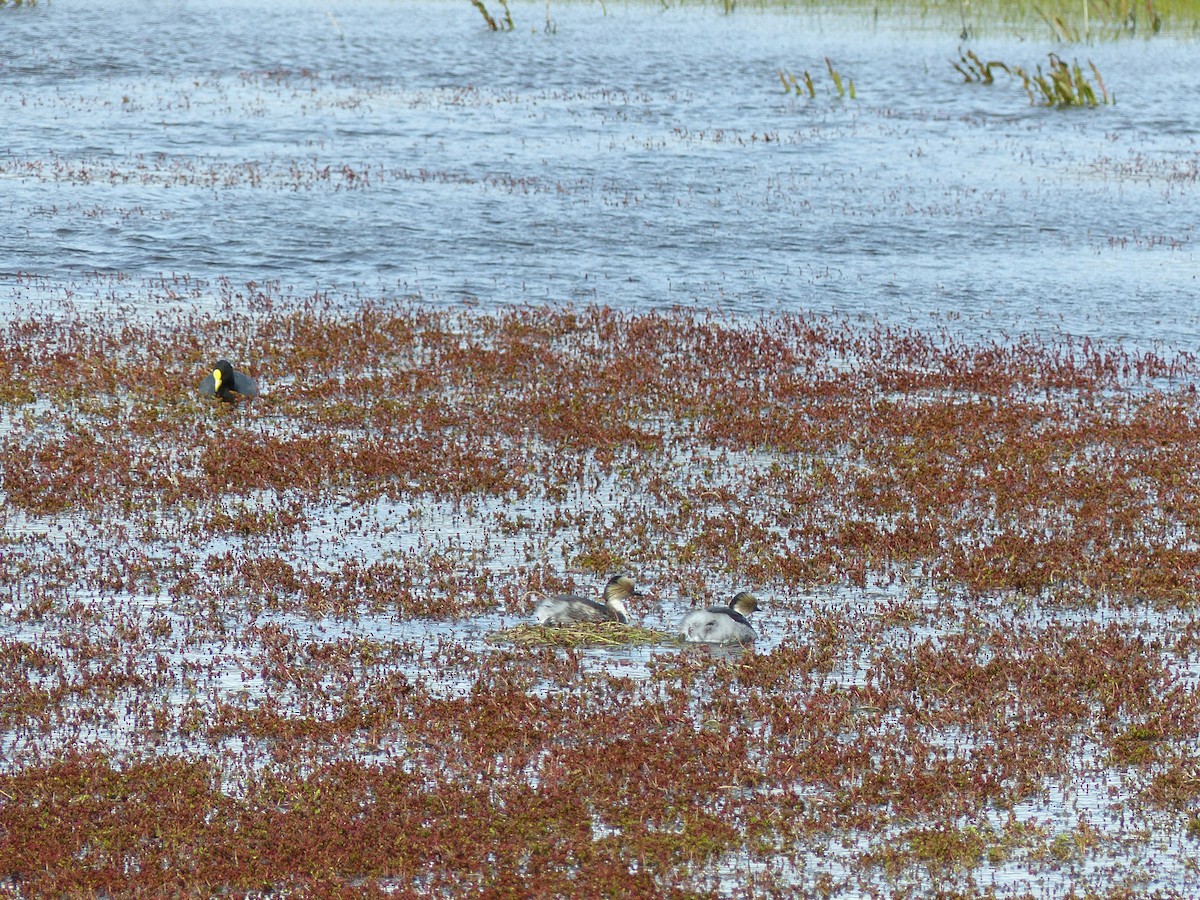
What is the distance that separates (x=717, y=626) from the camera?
10852mm

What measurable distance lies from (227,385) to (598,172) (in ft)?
60.3

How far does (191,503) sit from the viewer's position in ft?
45.4

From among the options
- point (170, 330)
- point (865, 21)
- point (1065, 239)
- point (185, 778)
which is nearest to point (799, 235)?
point (1065, 239)

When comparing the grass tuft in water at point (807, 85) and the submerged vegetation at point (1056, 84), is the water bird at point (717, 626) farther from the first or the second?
the grass tuft in water at point (807, 85)

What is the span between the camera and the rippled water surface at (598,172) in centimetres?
2486

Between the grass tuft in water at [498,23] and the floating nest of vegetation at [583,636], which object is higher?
the grass tuft in water at [498,23]

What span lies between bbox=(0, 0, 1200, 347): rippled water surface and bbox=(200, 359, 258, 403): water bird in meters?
6.29

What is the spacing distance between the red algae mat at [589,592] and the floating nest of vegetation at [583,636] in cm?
11

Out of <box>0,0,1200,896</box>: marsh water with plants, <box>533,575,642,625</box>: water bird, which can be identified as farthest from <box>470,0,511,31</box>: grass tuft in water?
<box>533,575,642,625</box>: water bird

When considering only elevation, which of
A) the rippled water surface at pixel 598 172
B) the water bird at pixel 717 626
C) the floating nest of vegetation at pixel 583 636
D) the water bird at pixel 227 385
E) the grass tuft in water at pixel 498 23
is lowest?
the floating nest of vegetation at pixel 583 636

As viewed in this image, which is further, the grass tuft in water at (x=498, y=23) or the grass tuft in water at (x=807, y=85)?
the grass tuft in water at (x=498, y=23)

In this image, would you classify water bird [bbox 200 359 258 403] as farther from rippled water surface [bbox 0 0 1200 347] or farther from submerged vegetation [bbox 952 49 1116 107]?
submerged vegetation [bbox 952 49 1116 107]

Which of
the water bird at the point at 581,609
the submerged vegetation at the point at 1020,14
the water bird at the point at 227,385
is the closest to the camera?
the water bird at the point at 581,609

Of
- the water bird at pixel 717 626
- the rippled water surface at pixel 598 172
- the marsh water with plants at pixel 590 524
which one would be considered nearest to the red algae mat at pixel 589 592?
the marsh water with plants at pixel 590 524
